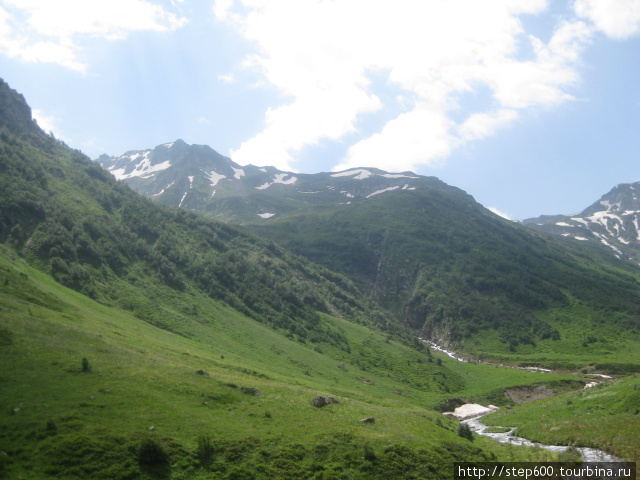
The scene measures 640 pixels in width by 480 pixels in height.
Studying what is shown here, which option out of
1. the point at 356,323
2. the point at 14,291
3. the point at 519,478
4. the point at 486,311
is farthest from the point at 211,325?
the point at 486,311

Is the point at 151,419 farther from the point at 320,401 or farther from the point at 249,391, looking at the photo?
the point at 320,401

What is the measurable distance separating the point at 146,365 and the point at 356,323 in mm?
113436

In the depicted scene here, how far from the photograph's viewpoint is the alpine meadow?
1083 inches

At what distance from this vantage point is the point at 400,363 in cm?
10788

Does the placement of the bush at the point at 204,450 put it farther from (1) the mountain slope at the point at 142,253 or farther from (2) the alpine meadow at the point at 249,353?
(1) the mountain slope at the point at 142,253

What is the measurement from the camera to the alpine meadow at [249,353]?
27.5 metres

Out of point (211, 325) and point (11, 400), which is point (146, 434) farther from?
point (211, 325)

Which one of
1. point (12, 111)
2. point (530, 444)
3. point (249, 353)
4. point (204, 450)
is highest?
point (12, 111)

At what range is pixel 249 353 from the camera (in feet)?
283

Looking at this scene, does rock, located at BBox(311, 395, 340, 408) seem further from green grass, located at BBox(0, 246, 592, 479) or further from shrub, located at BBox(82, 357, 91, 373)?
shrub, located at BBox(82, 357, 91, 373)

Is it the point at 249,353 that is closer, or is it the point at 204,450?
the point at 204,450

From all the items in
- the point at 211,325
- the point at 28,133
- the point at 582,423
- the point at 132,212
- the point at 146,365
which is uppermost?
the point at 28,133

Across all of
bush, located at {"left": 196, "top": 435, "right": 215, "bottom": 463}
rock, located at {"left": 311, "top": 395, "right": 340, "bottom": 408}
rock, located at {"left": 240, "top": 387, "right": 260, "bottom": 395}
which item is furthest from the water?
bush, located at {"left": 196, "top": 435, "right": 215, "bottom": 463}

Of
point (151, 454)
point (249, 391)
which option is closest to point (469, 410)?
point (249, 391)
